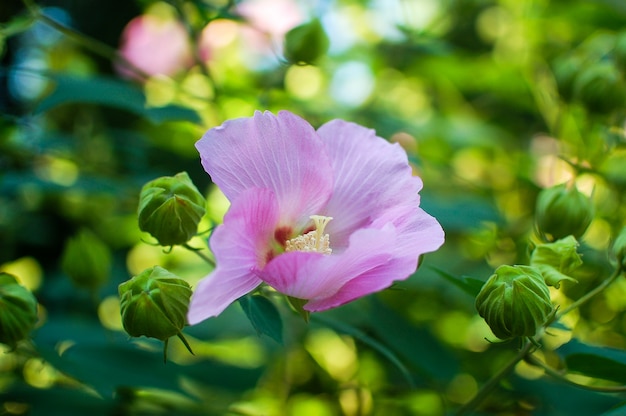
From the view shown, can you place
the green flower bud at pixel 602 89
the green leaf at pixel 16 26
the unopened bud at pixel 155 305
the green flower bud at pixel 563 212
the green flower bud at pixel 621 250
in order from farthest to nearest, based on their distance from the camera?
the green flower bud at pixel 602 89, the green leaf at pixel 16 26, the green flower bud at pixel 563 212, the green flower bud at pixel 621 250, the unopened bud at pixel 155 305

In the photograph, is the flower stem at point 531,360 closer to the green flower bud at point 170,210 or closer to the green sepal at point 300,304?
the green sepal at point 300,304

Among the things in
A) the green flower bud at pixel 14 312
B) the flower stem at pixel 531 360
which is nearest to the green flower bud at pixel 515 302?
the flower stem at pixel 531 360

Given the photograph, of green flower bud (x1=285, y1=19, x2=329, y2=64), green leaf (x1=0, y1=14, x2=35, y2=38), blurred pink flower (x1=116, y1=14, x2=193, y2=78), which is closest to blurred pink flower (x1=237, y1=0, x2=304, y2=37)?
blurred pink flower (x1=116, y1=14, x2=193, y2=78)

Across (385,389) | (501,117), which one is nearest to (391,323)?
(385,389)

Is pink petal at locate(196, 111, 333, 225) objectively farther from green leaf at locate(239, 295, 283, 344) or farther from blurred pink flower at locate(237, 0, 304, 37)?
blurred pink flower at locate(237, 0, 304, 37)

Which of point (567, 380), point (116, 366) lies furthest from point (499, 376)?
point (116, 366)
